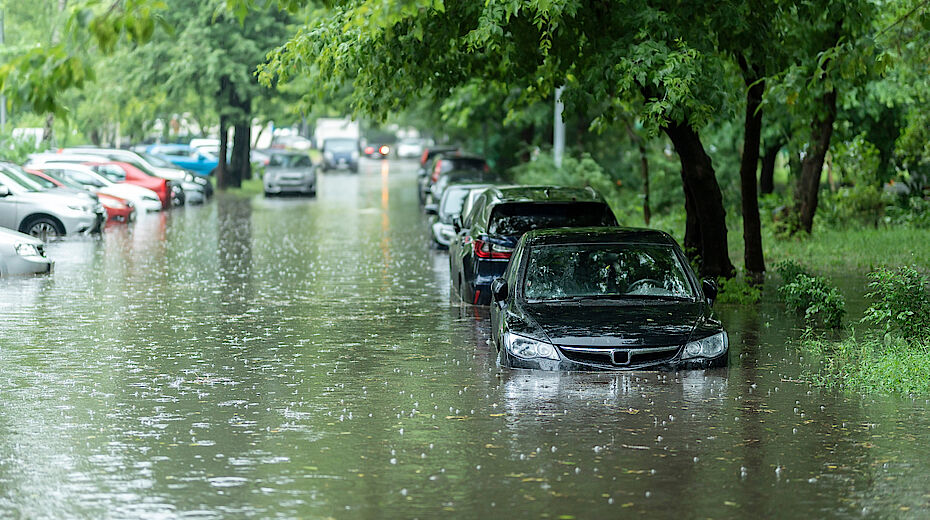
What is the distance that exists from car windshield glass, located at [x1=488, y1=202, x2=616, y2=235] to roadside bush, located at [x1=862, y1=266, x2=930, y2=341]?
4.13 meters

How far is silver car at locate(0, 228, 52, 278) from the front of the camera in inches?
870

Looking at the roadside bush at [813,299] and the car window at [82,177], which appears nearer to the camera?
the roadside bush at [813,299]

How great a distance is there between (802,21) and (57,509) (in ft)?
54.5

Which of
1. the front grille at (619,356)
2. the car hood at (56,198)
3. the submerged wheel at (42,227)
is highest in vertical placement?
the car hood at (56,198)

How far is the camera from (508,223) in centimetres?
1809

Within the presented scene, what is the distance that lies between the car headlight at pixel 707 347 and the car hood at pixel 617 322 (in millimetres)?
96

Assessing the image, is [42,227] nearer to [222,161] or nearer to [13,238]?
[13,238]

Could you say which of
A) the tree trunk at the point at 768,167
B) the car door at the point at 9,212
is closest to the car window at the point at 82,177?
the car door at the point at 9,212

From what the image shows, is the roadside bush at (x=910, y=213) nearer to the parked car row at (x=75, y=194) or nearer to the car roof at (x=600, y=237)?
the parked car row at (x=75, y=194)

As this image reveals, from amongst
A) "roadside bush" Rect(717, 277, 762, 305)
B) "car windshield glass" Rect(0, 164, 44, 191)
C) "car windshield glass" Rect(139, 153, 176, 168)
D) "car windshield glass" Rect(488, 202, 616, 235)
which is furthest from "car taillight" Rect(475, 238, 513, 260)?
"car windshield glass" Rect(139, 153, 176, 168)

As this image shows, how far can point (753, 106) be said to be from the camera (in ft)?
69.7

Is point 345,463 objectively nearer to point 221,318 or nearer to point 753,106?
point 221,318

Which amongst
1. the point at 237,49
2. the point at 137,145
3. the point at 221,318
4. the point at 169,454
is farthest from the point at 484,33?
the point at 137,145

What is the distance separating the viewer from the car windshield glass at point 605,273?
1297 cm
